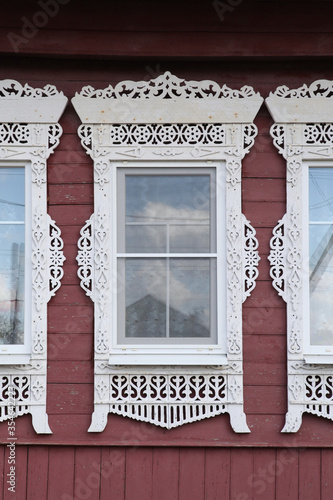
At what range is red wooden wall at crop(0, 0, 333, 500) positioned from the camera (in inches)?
167

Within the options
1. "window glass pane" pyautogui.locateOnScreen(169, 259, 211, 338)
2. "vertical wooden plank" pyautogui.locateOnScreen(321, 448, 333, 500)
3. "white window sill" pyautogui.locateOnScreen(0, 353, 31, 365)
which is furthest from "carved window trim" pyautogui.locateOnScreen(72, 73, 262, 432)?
"vertical wooden plank" pyautogui.locateOnScreen(321, 448, 333, 500)

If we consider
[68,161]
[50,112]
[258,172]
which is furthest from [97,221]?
[258,172]

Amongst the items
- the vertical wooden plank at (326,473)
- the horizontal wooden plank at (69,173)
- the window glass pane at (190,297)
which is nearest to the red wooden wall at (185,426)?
the vertical wooden plank at (326,473)

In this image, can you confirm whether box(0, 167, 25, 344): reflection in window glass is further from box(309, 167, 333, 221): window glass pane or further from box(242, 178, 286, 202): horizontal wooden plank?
box(309, 167, 333, 221): window glass pane

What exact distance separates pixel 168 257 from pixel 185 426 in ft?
3.46

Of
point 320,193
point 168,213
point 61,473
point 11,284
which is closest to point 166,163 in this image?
point 168,213

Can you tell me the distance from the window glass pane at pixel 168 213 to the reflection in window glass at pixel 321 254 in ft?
2.15

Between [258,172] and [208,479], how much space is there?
194cm

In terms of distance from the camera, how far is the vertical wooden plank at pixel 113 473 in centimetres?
427

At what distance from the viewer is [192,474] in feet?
14.0

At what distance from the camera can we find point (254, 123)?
4410 millimetres

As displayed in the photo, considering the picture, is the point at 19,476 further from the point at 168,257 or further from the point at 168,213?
the point at 168,213

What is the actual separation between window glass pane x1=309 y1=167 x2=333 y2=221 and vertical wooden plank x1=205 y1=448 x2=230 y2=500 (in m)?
1.58

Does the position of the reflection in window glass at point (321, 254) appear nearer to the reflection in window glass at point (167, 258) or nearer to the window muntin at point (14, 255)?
the reflection in window glass at point (167, 258)
